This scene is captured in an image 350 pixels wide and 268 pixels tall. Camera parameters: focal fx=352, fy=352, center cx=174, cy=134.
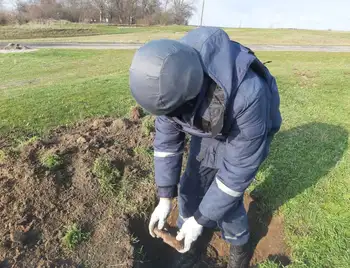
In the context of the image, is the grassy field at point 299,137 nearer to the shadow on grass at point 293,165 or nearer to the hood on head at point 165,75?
the shadow on grass at point 293,165

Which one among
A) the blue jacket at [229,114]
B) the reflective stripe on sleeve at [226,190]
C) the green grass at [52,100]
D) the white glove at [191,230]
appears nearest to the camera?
the blue jacket at [229,114]

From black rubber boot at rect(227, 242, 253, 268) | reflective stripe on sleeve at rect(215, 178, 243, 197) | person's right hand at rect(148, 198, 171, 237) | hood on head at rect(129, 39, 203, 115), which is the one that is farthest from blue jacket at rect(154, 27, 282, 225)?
black rubber boot at rect(227, 242, 253, 268)

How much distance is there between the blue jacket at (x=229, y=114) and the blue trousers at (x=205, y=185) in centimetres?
7

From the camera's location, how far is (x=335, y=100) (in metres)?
6.61

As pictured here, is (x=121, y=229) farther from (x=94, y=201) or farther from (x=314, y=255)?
(x=314, y=255)

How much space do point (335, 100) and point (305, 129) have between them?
192 centimetres

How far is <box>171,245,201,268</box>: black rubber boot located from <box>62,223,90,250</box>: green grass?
3.15 feet

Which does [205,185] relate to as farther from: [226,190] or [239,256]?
[239,256]

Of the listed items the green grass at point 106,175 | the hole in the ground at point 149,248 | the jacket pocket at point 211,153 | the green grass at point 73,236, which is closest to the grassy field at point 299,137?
the jacket pocket at point 211,153

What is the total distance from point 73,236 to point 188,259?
1156 mm

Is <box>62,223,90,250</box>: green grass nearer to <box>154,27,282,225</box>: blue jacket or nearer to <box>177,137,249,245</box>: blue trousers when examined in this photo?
<box>177,137,249,245</box>: blue trousers

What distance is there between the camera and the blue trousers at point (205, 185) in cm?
266

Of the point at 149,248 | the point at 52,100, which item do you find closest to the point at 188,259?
the point at 149,248

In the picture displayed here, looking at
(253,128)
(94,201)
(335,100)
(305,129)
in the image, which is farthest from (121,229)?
(335,100)
